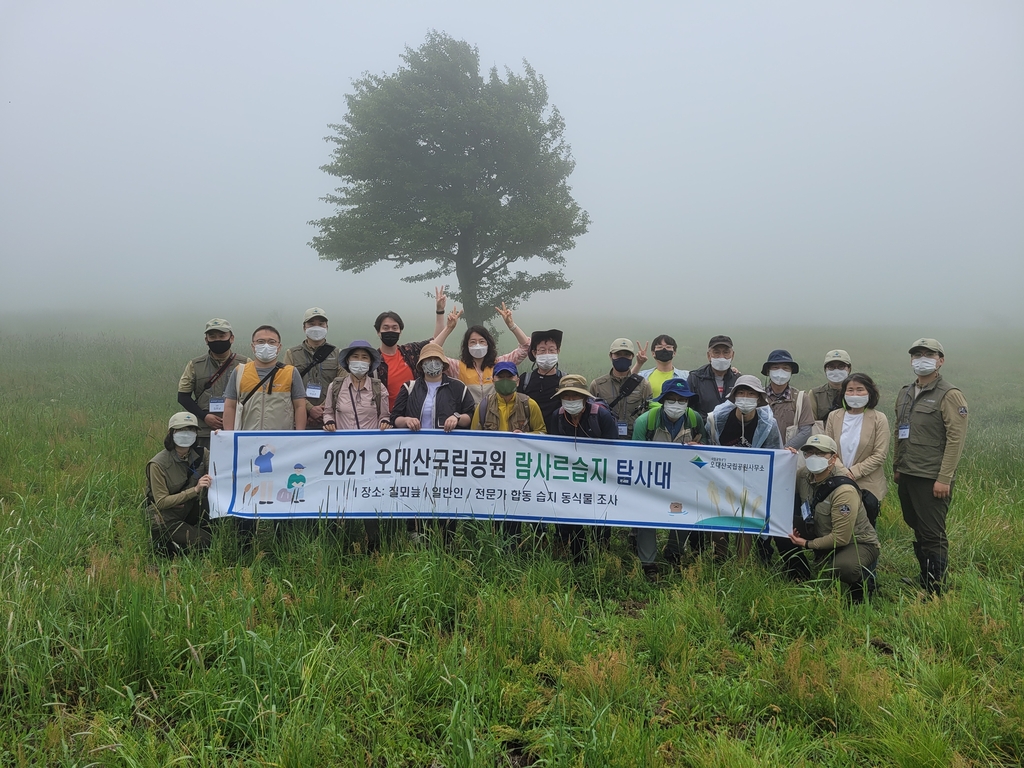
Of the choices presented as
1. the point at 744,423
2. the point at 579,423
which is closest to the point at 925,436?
the point at 744,423

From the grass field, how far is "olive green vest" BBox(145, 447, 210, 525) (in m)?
0.37

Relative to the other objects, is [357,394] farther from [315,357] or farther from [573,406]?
[573,406]

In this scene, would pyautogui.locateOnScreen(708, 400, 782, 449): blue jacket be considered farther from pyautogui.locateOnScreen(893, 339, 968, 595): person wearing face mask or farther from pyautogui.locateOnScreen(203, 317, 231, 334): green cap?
pyautogui.locateOnScreen(203, 317, 231, 334): green cap

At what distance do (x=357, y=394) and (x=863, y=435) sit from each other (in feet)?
15.8

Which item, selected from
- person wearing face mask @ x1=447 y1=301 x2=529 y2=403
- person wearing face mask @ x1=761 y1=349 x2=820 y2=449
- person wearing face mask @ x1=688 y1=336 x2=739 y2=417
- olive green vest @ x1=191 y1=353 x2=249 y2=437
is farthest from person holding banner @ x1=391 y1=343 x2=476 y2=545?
person wearing face mask @ x1=761 y1=349 x2=820 y2=449

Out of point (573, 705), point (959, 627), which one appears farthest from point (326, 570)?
point (959, 627)

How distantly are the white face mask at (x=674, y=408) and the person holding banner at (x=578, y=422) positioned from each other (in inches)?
20.2

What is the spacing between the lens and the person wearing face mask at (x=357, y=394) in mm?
5953

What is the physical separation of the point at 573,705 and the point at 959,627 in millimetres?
2931

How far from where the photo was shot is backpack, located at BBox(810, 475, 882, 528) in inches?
203

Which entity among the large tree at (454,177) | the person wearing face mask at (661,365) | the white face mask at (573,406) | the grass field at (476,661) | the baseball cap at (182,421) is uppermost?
the large tree at (454,177)

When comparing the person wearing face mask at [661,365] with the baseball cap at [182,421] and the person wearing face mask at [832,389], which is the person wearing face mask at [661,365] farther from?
the baseball cap at [182,421]

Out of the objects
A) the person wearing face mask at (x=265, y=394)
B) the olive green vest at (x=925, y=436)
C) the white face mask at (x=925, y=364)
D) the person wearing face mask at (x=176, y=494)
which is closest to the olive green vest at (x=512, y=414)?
the person wearing face mask at (x=265, y=394)

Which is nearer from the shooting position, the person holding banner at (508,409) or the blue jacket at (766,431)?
the blue jacket at (766,431)
